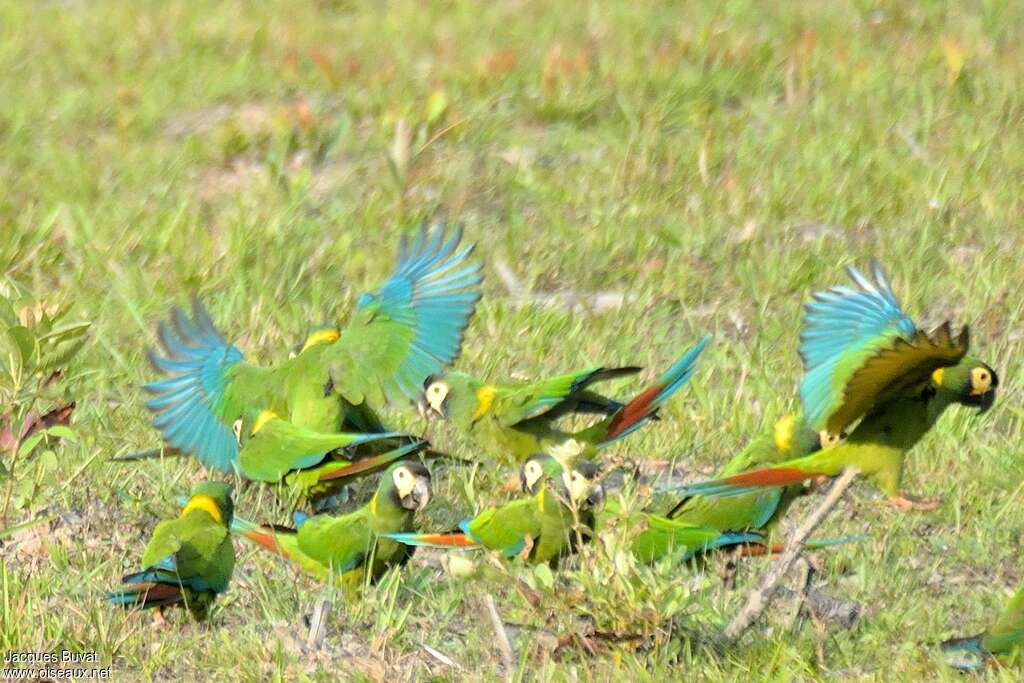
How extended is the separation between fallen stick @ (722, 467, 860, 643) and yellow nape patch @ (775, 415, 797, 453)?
31.0 inches

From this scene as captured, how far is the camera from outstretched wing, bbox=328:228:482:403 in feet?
16.0

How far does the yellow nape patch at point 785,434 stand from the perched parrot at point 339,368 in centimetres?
97

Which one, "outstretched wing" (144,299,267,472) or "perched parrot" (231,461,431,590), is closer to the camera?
"perched parrot" (231,461,431,590)

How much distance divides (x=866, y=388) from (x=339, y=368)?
1.61 metres

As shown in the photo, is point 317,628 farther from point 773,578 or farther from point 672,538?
point 773,578

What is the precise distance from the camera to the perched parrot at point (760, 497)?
14.2 ft

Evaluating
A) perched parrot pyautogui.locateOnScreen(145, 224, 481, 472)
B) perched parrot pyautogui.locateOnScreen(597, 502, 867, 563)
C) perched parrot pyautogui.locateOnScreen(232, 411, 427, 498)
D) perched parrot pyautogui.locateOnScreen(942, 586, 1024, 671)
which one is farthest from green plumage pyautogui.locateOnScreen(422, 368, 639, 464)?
perched parrot pyautogui.locateOnScreen(942, 586, 1024, 671)

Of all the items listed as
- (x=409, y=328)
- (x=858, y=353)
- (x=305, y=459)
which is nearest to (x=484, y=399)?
(x=409, y=328)

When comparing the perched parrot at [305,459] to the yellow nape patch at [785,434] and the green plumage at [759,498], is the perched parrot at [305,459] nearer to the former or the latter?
the green plumage at [759,498]

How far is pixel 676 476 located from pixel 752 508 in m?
0.60

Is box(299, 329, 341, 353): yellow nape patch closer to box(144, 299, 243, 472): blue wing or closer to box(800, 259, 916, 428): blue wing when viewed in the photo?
box(144, 299, 243, 472): blue wing

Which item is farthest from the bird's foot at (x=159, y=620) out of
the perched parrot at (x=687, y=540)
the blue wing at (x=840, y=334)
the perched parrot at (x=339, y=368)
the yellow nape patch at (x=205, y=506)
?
the blue wing at (x=840, y=334)

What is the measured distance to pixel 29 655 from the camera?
366 cm

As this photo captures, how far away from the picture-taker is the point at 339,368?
483 cm
